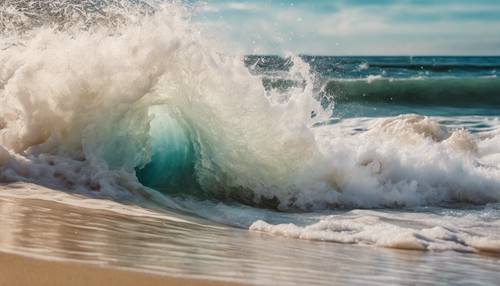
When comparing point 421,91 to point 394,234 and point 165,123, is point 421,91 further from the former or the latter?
point 394,234

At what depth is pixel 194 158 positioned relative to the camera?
8.81 metres

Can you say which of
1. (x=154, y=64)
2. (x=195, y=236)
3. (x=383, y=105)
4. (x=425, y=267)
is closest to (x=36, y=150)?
(x=154, y=64)

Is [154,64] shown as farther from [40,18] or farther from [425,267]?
[425,267]

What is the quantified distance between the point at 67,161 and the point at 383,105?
2110 centimetres

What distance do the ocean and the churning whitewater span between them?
0.05 feet

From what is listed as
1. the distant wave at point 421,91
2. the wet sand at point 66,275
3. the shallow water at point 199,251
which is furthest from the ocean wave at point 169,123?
the distant wave at point 421,91

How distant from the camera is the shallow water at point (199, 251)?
407 cm

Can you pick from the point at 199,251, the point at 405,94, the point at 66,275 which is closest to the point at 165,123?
the point at 199,251

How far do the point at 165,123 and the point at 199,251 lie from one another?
450 cm

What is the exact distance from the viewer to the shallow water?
13.4 ft

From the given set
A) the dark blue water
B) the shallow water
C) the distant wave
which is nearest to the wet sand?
the shallow water

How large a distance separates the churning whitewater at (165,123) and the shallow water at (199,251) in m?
1.14

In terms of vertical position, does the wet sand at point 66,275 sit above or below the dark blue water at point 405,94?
below

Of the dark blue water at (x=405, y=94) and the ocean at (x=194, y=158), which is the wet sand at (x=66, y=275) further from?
the dark blue water at (x=405, y=94)
